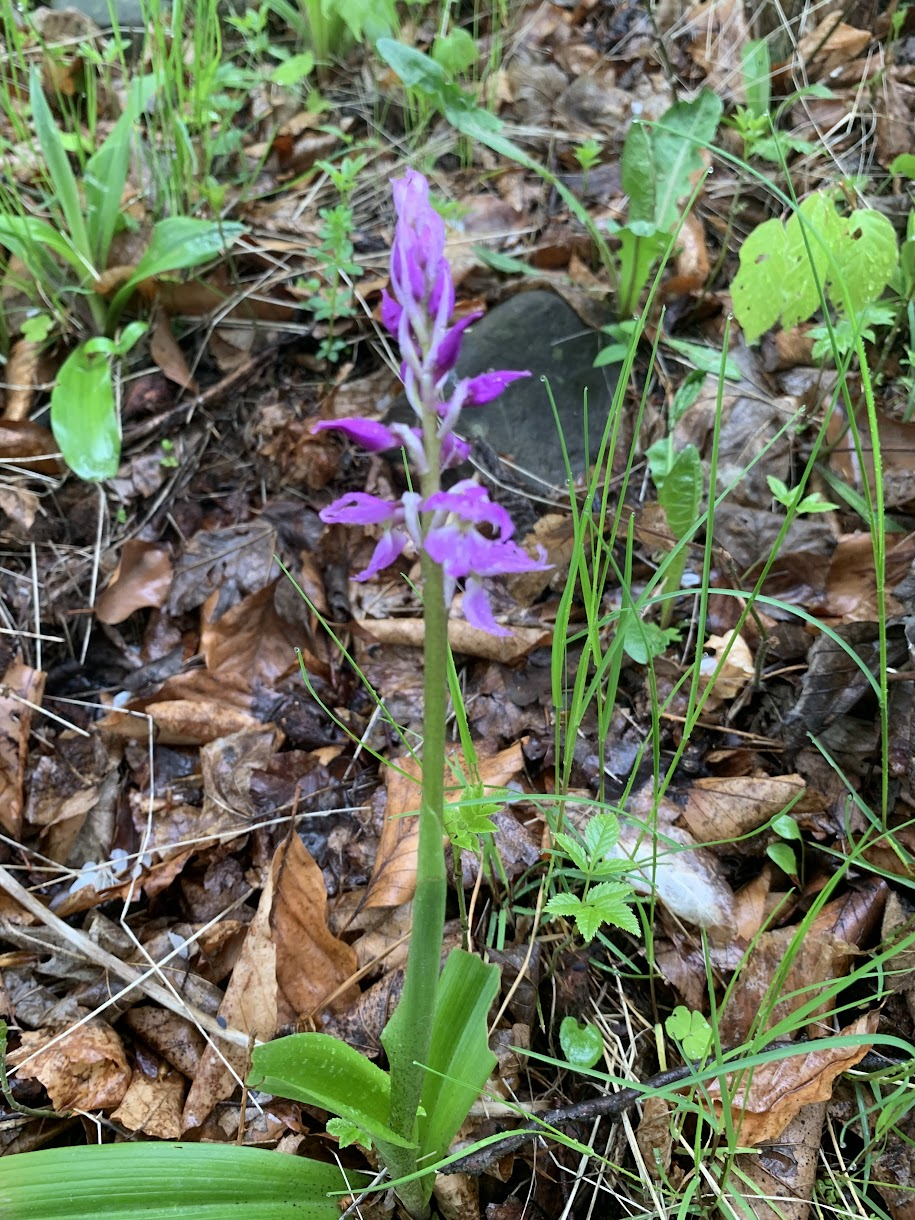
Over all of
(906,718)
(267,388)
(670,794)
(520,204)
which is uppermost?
(520,204)

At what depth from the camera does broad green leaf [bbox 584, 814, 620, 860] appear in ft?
4.93

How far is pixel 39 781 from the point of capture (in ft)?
7.49

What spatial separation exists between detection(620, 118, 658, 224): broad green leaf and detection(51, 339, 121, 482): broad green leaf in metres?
1.91

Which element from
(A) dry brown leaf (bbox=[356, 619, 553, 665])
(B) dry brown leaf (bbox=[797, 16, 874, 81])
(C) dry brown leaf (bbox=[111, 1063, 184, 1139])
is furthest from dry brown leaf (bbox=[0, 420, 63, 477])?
(B) dry brown leaf (bbox=[797, 16, 874, 81])

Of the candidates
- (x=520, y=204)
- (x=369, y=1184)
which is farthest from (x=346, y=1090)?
(x=520, y=204)

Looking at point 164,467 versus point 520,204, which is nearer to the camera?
point 164,467

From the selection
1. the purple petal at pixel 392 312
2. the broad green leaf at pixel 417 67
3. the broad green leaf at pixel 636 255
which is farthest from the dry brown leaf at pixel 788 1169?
the broad green leaf at pixel 417 67

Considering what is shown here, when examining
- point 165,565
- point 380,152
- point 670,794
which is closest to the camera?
point 670,794

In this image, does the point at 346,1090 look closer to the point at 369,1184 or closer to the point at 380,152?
the point at 369,1184

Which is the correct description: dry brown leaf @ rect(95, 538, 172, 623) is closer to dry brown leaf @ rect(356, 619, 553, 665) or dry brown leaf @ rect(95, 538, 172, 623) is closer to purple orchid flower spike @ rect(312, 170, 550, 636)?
dry brown leaf @ rect(356, 619, 553, 665)

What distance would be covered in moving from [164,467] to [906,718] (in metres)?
2.43

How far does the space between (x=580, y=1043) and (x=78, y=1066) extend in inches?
40.8

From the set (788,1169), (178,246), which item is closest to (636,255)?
(178,246)

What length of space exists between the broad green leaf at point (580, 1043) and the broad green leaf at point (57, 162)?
303 centimetres
